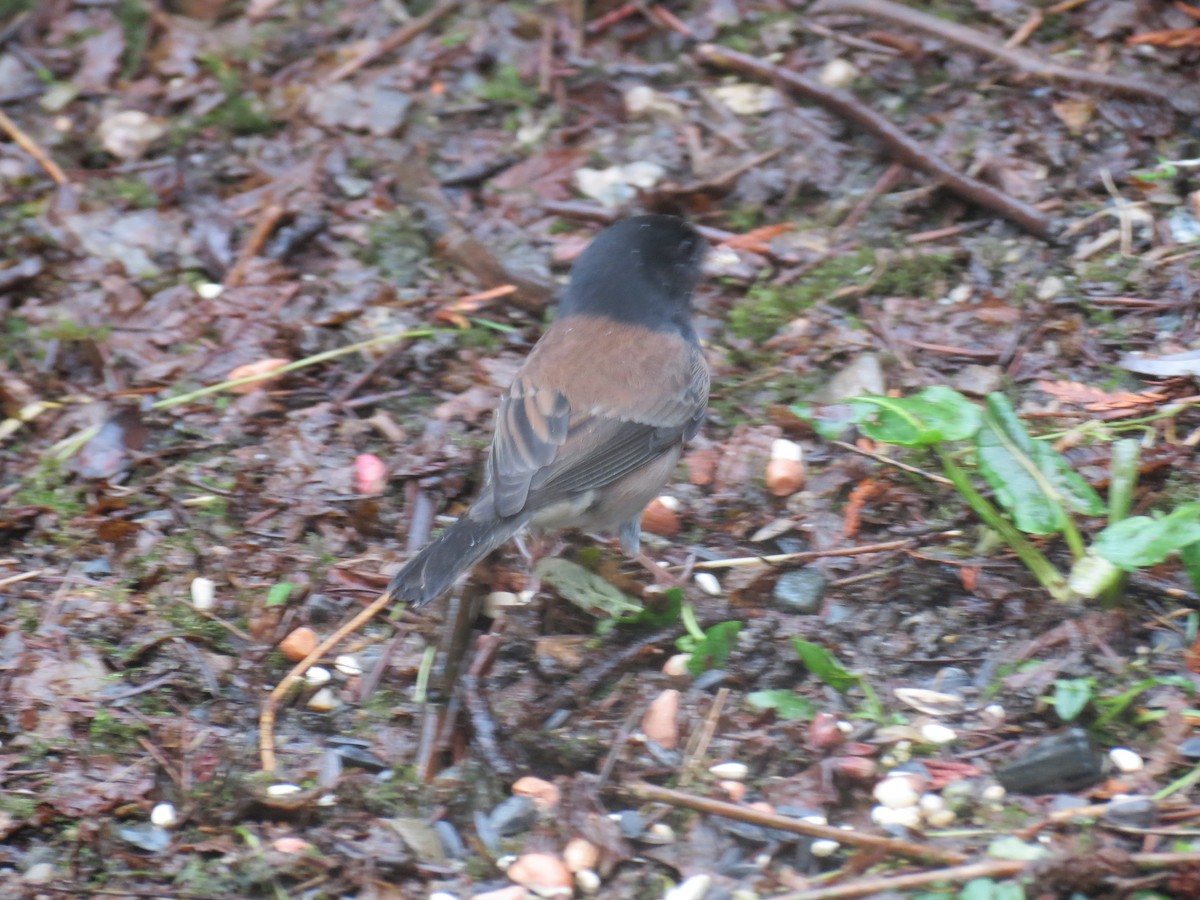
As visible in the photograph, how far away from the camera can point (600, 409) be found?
446cm

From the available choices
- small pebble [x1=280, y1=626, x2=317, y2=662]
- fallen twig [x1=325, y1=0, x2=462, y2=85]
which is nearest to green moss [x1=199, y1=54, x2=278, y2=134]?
fallen twig [x1=325, y1=0, x2=462, y2=85]

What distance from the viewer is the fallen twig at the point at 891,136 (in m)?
5.30

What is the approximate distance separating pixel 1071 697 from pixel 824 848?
0.79 m

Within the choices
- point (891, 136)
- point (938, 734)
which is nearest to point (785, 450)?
point (938, 734)

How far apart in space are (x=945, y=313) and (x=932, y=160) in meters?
0.81

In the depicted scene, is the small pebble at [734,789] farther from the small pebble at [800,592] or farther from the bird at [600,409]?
the bird at [600,409]

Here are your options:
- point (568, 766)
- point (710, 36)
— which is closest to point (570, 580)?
point (568, 766)

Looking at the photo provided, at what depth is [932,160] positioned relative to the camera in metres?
5.53

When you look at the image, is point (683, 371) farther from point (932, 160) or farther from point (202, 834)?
point (202, 834)

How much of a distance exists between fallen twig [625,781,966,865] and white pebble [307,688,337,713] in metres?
1.04

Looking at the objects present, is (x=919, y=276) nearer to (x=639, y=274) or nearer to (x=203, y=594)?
(x=639, y=274)

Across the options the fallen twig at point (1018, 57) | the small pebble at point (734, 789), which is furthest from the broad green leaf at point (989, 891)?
the fallen twig at point (1018, 57)

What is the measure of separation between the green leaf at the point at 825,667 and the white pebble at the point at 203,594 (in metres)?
1.94

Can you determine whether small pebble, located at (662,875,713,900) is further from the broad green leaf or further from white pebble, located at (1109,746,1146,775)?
white pebble, located at (1109,746,1146,775)
